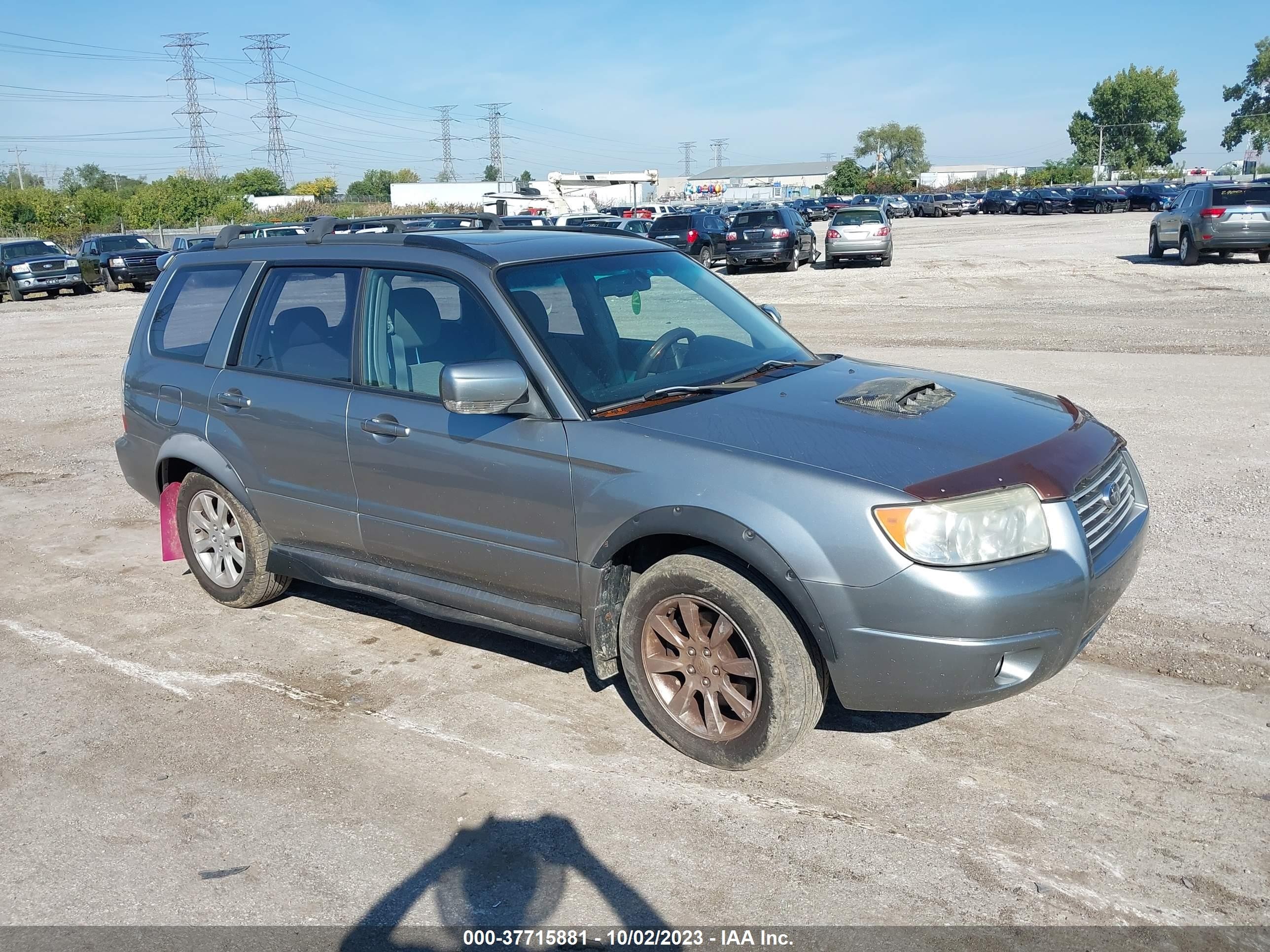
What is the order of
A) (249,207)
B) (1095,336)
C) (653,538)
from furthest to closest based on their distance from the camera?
(249,207) < (1095,336) < (653,538)

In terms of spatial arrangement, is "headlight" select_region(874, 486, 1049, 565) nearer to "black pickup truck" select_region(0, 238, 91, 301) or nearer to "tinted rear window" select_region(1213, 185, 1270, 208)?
"tinted rear window" select_region(1213, 185, 1270, 208)

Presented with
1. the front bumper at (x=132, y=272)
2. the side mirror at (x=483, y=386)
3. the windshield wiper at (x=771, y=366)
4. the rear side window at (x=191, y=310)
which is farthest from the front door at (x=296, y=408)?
the front bumper at (x=132, y=272)

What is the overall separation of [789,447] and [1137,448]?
534cm

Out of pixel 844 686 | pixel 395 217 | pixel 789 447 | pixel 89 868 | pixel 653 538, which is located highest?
pixel 395 217

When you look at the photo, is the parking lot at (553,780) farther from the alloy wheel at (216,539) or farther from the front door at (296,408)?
the front door at (296,408)

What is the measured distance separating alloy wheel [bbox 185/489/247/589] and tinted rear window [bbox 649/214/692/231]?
2601 centimetres

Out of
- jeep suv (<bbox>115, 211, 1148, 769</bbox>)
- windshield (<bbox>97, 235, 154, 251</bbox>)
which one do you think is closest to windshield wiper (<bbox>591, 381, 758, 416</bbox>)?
jeep suv (<bbox>115, 211, 1148, 769</bbox>)

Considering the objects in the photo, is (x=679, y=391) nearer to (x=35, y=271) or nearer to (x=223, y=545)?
(x=223, y=545)

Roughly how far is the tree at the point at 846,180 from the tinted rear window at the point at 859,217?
90.0m

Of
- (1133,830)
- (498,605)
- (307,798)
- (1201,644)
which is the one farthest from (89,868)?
(1201,644)

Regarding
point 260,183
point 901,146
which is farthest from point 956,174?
point 260,183

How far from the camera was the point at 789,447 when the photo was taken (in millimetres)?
3684

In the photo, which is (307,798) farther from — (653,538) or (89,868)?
(653,538)

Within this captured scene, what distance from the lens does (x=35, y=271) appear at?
31.5m
